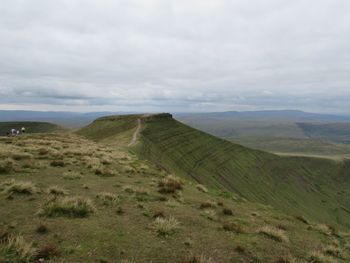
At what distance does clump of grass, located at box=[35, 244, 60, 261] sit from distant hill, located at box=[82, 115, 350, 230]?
52200 mm

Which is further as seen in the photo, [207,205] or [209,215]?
A: [207,205]

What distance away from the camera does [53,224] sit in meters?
11.6

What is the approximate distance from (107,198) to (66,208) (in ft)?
11.2

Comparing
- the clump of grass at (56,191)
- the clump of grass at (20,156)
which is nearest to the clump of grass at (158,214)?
the clump of grass at (56,191)

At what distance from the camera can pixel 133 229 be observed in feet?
40.8

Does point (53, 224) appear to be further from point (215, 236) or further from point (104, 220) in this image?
point (215, 236)

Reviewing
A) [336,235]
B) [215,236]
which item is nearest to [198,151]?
[336,235]

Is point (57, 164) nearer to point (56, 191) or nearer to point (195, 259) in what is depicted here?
point (56, 191)

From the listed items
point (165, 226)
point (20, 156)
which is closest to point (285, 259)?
point (165, 226)

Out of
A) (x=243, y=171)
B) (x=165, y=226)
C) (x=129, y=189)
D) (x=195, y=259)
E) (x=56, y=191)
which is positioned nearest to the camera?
(x=195, y=259)

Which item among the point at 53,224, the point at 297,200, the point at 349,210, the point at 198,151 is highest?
the point at 53,224

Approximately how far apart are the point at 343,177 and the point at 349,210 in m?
54.9

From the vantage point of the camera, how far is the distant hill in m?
77.2

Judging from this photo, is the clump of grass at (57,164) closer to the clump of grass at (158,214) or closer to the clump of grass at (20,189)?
the clump of grass at (20,189)
